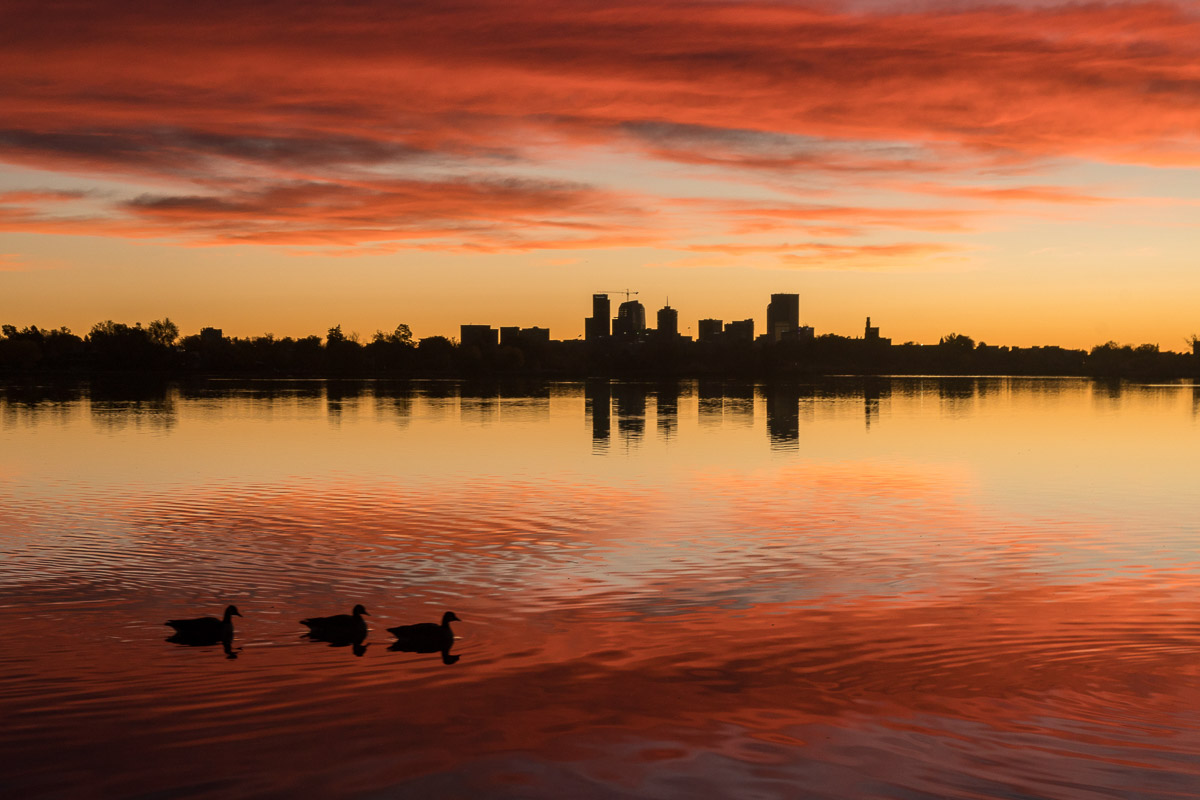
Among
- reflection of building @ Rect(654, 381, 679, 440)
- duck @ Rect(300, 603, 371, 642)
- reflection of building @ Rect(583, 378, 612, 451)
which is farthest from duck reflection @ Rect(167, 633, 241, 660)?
reflection of building @ Rect(654, 381, 679, 440)

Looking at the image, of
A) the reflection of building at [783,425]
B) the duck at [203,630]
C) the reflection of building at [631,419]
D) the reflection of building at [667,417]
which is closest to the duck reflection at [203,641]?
the duck at [203,630]

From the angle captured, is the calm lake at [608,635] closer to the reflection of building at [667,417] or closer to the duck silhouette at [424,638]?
the duck silhouette at [424,638]

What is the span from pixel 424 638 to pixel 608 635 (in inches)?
134

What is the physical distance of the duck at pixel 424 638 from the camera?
755 inches

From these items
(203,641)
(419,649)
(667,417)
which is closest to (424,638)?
(419,649)

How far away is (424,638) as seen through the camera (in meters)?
19.3

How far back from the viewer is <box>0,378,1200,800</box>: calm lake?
46.6 feet

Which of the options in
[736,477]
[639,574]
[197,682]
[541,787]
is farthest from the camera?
[736,477]

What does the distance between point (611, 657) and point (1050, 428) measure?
230ft

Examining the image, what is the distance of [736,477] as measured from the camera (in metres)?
46.4

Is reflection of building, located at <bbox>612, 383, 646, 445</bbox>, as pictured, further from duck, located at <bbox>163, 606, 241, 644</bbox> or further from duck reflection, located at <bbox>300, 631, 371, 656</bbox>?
duck, located at <bbox>163, 606, 241, 644</bbox>

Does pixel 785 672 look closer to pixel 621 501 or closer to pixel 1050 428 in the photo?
pixel 621 501

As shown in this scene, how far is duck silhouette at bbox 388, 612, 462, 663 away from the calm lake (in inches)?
18.7

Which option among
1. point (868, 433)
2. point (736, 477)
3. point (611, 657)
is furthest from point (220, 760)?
point (868, 433)
